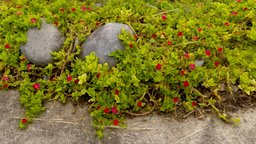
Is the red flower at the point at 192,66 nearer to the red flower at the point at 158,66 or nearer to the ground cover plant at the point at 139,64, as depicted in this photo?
the ground cover plant at the point at 139,64

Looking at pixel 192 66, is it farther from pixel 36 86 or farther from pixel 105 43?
pixel 36 86

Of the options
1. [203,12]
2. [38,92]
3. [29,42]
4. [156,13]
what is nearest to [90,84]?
[38,92]

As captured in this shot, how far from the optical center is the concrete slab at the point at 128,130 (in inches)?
131

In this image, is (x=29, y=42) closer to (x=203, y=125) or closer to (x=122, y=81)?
(x=122, y=81)

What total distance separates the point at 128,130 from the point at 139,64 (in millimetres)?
776

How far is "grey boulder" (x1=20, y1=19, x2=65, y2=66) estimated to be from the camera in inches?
155

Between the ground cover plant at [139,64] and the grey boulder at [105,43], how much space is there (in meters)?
0.09

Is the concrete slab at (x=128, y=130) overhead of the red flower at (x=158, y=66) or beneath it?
beneath

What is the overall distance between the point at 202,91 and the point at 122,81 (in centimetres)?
98

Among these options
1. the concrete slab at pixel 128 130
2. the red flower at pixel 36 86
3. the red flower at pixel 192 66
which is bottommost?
the concrete slab at pixel 128 130

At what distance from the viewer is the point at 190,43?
4.06 m

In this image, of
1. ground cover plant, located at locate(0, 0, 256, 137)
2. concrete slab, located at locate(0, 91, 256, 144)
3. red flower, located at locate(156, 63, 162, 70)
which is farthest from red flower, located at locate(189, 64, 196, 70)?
concrete slab, located at locate(0, 91, 256, 144)

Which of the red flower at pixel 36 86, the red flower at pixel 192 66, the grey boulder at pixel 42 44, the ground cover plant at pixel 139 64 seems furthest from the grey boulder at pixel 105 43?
the red flower at pixel 192 66

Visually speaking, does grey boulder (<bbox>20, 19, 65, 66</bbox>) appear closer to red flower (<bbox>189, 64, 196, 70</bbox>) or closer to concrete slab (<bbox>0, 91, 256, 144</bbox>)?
concrete slab (<bbox>0, 91, 256, 144</bbox>)
